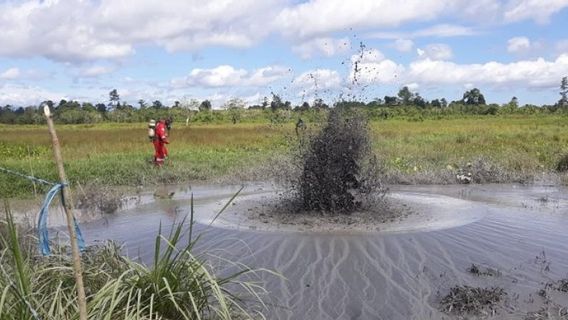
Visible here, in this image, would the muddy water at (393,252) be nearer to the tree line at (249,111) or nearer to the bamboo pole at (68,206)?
the bamboo pole at (68,206)

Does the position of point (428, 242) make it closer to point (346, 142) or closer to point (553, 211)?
point (346, 142)

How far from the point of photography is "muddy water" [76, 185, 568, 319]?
579cm

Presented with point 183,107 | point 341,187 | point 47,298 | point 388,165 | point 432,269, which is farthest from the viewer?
point 183,107

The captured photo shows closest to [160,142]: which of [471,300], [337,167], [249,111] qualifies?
[337,167]

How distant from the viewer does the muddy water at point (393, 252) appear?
5785 mm

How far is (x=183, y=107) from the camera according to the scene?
9406 cm

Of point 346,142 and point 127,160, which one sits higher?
point 346,142

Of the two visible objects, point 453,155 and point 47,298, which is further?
point 453,155

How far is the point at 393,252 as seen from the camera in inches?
295

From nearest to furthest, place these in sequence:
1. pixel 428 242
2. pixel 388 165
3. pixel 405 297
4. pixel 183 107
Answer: pixel 405 297, pixel 428 242, pixel 388 165, pixel 183 107

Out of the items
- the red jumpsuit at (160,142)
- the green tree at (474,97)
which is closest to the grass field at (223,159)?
the red jumpsuit at (160,142)

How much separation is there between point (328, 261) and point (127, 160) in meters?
12.6

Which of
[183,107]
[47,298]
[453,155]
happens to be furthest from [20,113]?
[47,298]

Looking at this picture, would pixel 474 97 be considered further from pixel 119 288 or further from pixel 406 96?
pixel 119 288
